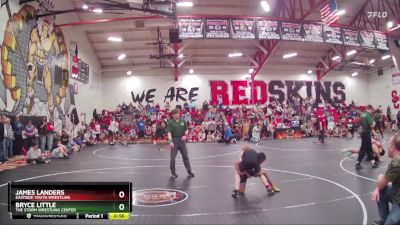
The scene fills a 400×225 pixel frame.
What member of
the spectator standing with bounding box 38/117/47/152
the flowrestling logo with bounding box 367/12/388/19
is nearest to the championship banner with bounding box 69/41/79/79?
the spectator standing with bounding box 38/117/47/152

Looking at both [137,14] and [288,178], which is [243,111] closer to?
[137,14]

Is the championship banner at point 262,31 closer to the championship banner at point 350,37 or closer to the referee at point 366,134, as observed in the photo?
the championship banner at point 350,37

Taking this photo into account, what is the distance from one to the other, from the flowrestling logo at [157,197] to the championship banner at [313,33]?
1454cm

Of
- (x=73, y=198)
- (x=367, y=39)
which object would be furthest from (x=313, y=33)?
(x=73, y=198)

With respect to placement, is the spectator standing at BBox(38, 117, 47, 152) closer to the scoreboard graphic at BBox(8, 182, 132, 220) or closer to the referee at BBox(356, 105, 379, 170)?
the scoreboard graphic at BBox(8, 182, 132, 220)

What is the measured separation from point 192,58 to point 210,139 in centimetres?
758

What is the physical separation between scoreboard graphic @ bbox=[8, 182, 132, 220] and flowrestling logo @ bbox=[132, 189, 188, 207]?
2.13 m

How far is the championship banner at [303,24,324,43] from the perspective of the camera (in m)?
18.5

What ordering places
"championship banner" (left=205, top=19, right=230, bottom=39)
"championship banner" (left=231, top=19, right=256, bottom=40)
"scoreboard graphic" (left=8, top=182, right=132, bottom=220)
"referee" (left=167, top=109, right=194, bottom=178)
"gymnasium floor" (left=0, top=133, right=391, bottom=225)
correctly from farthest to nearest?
1. "championship banner" (left=231, top=19, right=256, bottom=40)
2. "championship banner" (left=205, top=19, right=230, bottom=39)
3. "referee" (left=167, top=109, right=194, bottom=178)
4. "gymnasium floor" (left=0, top=133, right=391, bottom=225)
5. "scoreboard graphic" (left=8, top=182, right=132, bottom=220)

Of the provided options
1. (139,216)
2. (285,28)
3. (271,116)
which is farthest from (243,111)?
(139,216)

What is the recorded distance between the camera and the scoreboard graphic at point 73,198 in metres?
3.51

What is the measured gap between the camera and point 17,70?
13461 millimetres

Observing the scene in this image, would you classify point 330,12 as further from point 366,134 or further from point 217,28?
point 366,134

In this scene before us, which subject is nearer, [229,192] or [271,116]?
[229,192]
